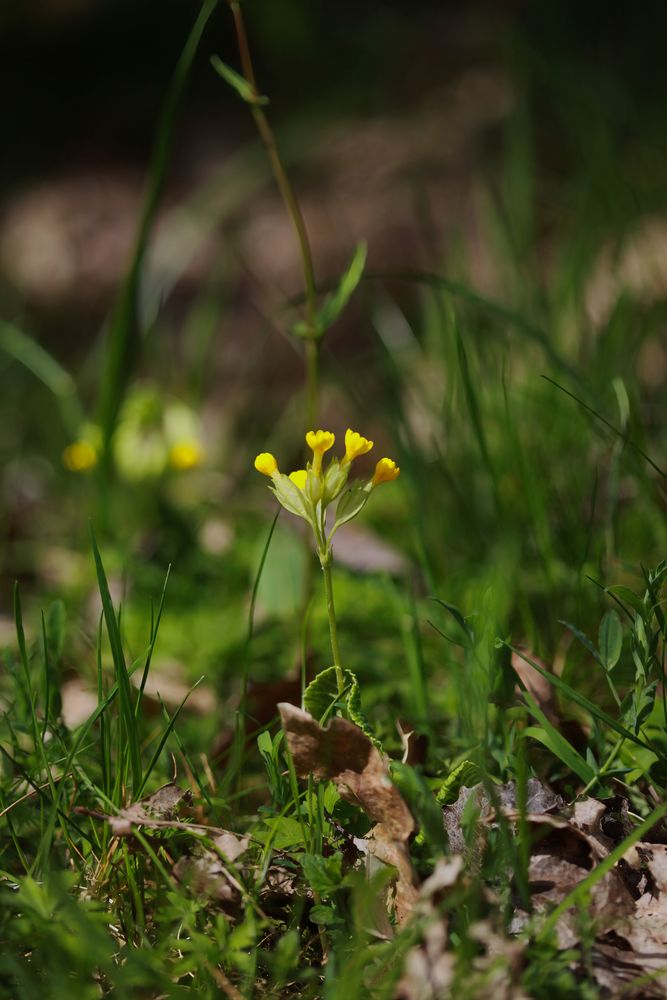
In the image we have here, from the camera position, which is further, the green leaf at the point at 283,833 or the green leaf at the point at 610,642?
the green leaf at the point at 610,642

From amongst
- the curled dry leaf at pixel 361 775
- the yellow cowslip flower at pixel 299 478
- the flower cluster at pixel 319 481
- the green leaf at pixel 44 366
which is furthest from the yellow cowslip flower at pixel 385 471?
the green leaf at pixel 44 366

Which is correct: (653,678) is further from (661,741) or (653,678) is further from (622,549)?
(622,549)

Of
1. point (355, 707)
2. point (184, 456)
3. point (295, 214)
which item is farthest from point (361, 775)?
point (184, 456)

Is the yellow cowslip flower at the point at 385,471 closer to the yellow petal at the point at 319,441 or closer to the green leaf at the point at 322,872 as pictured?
the yellow petal at the point at 319,441

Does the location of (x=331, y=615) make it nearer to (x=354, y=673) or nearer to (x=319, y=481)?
(x=319, y=481)

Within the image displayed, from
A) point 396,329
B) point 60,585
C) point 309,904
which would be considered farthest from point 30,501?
point 309,904
